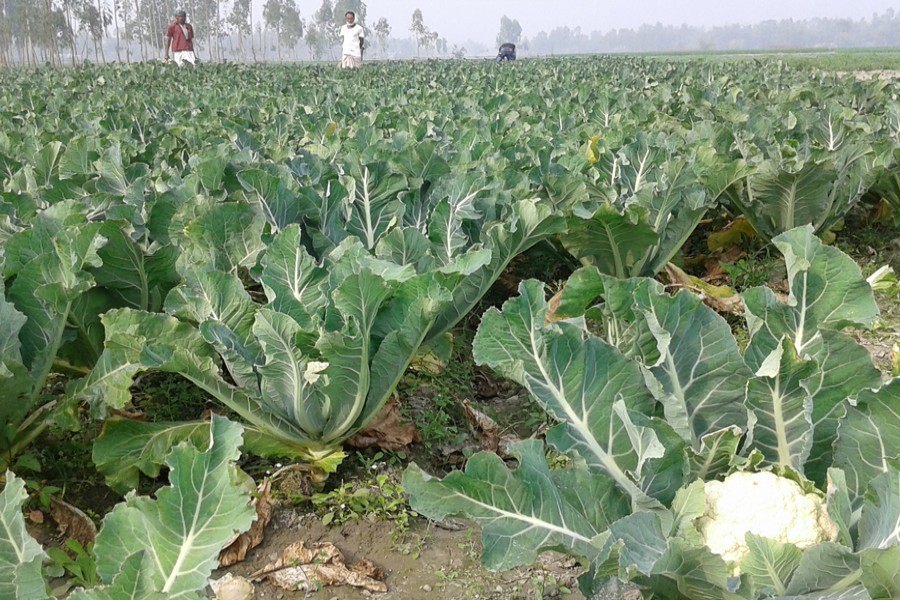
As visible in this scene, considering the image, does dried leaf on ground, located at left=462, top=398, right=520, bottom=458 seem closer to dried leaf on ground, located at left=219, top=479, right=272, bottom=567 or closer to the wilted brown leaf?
the wilted brown leaf

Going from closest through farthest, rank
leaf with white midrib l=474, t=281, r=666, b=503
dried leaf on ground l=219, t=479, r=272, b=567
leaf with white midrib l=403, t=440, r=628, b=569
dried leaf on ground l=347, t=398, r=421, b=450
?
leaf with white midrib l=403, t=440, r=628, b=569 → leaf with white midrib l=474, t=281, r=666, b=503 → dried leaf on ground l=219, t=479, r=272, b=567 → dried leaf on ground l=347, t=398, r=421, b=450

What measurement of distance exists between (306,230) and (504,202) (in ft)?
3.12

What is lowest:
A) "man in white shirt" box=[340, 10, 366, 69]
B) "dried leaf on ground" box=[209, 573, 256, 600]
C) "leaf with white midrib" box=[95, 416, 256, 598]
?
"dried leaf on ground" box=[209, 573, 256, 600]

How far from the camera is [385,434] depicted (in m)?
2.87

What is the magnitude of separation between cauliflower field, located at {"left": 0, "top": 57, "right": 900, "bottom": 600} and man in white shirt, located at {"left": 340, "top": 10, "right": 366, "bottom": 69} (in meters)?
14.3

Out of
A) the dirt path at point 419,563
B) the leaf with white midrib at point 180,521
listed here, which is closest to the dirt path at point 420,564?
the dirt path at point 419,563

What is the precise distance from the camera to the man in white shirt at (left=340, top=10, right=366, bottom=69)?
18.2 meters

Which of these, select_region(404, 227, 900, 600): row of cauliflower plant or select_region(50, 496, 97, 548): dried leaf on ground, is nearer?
select_region(404, 227, 900, 600): row of cauliflower plant

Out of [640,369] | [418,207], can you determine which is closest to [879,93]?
[418,207]

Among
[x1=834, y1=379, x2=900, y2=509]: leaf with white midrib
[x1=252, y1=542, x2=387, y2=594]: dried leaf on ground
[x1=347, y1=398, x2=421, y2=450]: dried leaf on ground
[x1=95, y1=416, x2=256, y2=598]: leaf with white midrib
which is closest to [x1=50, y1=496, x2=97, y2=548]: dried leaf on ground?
[x1=252, y1=542, x2=387, y2=594]: dried leaf on ground

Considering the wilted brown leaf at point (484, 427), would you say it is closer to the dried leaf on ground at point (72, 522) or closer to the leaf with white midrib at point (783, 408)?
the leaf with white midrib at point (783, 408)

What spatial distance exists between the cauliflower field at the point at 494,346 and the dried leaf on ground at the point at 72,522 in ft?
0.22

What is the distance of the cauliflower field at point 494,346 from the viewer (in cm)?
155

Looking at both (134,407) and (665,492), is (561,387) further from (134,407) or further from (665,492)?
(134,407)
